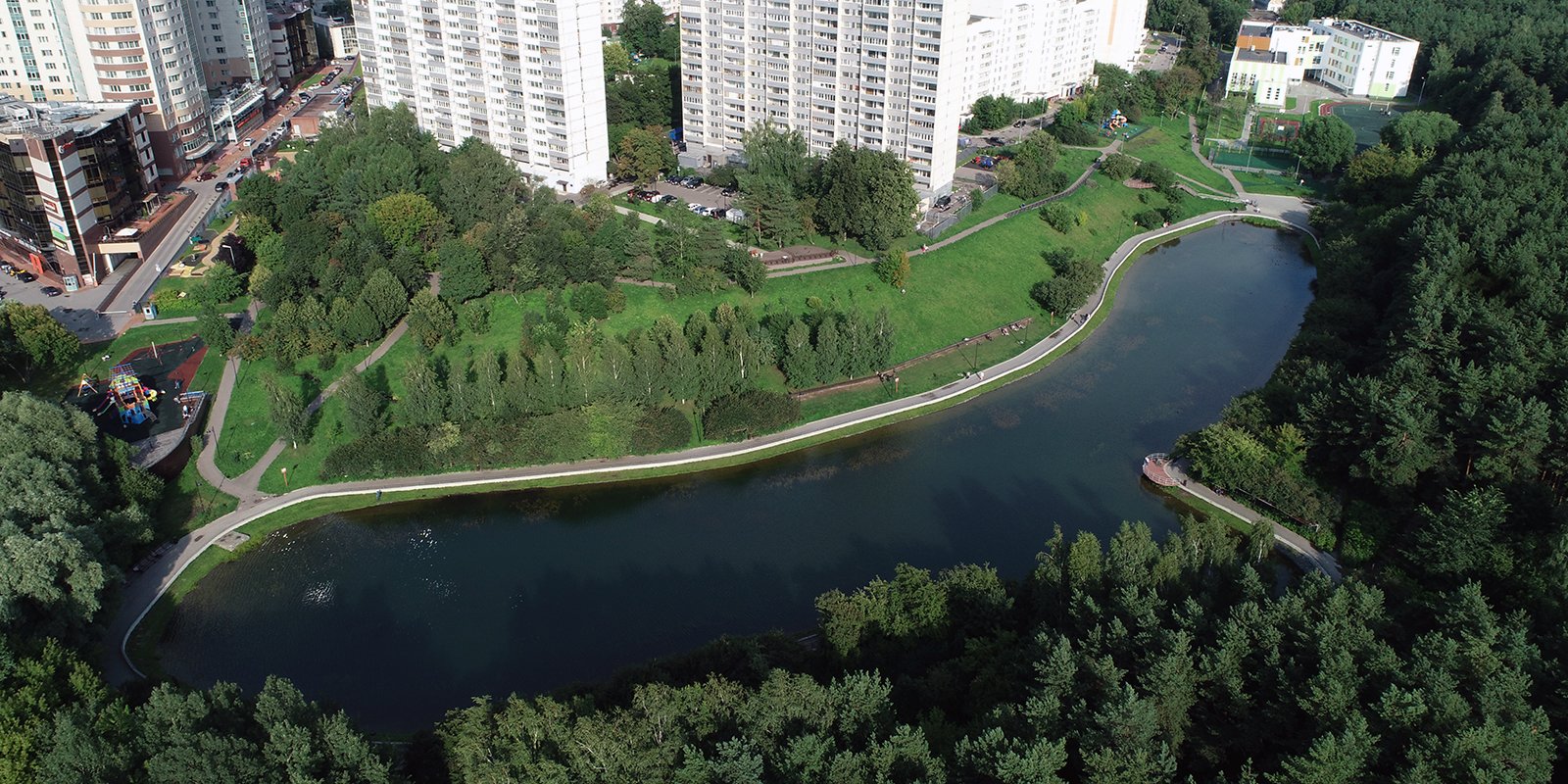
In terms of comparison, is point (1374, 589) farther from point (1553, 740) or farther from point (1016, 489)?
point (1016, 489)

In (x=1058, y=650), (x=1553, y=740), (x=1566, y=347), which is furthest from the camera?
(x=1566, y=347)

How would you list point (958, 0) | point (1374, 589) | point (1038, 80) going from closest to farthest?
point (1374, 589), point (958, 0), point (1038, 80)

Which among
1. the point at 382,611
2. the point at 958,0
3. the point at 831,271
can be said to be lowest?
the point at 382,611

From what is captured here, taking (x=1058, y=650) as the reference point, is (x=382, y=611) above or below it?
below

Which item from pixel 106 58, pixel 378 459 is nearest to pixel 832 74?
pixel 378 459

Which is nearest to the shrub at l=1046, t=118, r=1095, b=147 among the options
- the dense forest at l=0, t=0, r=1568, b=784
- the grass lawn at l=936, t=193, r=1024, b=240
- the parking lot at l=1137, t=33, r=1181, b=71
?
the grass lawn at l=936, t=193, r=1024, b=240

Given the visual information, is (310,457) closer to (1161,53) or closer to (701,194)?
(701,194)

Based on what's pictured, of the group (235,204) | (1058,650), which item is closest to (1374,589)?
(1058,650)

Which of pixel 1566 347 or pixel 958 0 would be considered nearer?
pixel 1566 347
